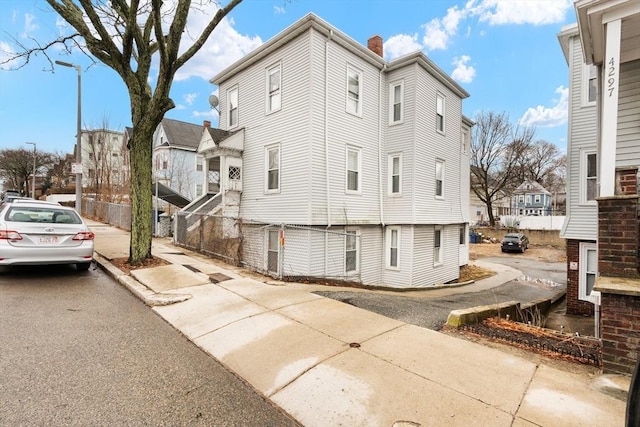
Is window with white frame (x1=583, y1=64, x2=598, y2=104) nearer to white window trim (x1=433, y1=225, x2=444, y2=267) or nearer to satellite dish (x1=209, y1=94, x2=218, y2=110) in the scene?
white window trim (x1=433, y1=225, x2=444, y2=267)

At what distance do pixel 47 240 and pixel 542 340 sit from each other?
350 inches

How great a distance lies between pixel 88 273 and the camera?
7.74m

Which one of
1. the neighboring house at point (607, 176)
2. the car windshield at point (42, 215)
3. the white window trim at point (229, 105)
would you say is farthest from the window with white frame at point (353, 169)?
the car windshield at point (42, 215)

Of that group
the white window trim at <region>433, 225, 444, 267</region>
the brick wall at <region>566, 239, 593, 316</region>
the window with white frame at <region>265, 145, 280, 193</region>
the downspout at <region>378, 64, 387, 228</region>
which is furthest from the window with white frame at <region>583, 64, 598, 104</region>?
the window with white frame at <region>265, 145, 280, 193</region>

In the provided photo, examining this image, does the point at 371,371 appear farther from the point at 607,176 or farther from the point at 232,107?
the point at 232,107

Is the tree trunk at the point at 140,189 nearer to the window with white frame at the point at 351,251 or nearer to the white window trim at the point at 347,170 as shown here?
the white window trim at the point at 347,170

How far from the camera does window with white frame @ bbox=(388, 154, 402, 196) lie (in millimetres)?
12672

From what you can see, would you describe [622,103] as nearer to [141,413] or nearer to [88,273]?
[141,413]

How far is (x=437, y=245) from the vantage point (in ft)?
46.3

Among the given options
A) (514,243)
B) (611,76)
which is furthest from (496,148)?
(611,76)

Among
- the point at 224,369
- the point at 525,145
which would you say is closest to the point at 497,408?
the point at 224,369

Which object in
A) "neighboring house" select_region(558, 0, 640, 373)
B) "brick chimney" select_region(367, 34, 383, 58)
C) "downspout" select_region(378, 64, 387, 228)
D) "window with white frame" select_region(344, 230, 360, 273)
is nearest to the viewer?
"neighboring house" select_region(558, 0, 640, 373)

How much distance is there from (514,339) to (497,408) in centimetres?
184

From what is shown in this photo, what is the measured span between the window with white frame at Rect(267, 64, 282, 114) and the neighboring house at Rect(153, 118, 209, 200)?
63.4 feet
